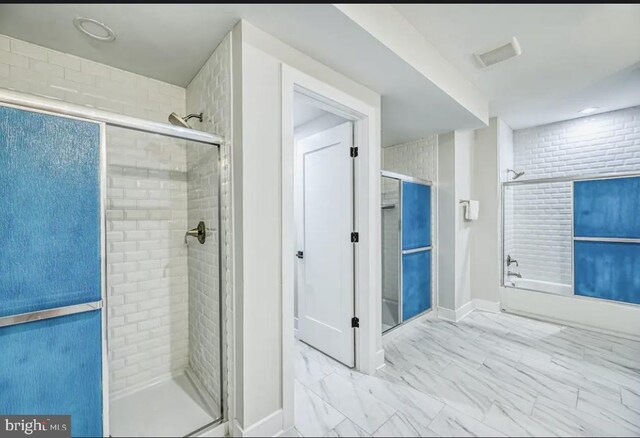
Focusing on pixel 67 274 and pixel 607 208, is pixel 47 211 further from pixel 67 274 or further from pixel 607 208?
pixel 607 208

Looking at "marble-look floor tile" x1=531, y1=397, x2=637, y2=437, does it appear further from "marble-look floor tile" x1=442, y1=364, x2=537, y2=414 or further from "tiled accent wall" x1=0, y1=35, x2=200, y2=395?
"tiled accent wall" x1=0, y1=35, x2=200, y2=395

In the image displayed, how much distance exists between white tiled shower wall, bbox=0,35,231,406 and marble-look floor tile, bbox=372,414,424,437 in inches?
41.1

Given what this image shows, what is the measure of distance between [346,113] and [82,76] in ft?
5.83

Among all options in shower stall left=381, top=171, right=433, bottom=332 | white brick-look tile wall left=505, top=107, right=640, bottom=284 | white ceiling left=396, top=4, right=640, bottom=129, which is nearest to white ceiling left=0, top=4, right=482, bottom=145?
white ceiling left=396, top=4, right=640, bottom=129

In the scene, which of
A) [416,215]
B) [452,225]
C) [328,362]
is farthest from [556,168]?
[328,362]

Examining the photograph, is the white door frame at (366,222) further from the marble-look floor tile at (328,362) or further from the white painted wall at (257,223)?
the white painted wall at (257,223)

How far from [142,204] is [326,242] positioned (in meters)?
1.48

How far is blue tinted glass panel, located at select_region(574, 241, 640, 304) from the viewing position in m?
2.64

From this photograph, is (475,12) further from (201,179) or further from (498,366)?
(498,366)

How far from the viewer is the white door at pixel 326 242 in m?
2.19

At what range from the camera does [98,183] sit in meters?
1.17

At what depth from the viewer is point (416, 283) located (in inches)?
120

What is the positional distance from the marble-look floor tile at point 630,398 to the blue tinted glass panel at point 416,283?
158 cm

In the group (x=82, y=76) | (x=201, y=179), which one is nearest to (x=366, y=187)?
(x=201, y=179)
